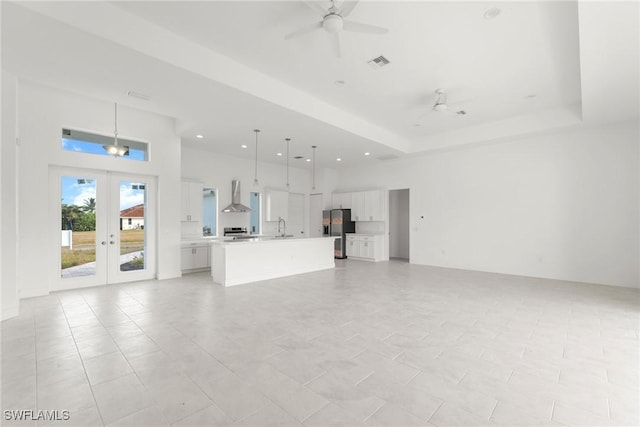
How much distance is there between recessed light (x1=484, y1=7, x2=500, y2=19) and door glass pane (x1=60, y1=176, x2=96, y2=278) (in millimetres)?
6812

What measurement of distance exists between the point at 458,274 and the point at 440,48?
5.13m

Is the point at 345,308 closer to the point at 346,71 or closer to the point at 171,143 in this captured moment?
the point at 346,71

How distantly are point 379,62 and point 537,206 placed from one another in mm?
5193

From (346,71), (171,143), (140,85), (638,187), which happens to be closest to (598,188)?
(638,187)

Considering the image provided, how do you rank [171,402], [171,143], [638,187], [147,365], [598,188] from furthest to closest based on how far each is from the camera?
1. [171,143]
2. [598,188]
3. [638,187]
4. [147,365]
5. [171,402]

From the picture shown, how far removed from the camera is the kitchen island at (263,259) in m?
5.75

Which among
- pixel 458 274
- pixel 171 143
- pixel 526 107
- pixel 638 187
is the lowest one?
pixel 458 274

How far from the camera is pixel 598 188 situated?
19.1 feet

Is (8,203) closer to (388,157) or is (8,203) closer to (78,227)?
(78,227)

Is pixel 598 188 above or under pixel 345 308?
above

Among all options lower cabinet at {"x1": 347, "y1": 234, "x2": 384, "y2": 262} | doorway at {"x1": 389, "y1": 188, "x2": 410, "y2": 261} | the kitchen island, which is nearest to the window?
the kitchen island

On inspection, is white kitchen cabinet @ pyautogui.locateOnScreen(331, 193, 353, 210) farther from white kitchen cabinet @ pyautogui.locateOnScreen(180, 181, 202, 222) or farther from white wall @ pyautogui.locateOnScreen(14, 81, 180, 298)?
white wall @ pyautogui.locateOnScreen(14, 81, 180, 298)

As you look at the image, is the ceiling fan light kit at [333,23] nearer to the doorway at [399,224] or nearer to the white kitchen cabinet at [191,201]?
the white kitchen cabinet at [191,201]

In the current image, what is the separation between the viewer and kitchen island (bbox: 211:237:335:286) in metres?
5.75
